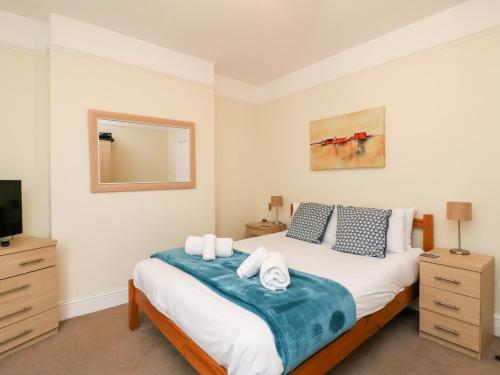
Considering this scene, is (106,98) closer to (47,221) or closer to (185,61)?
(185,61)

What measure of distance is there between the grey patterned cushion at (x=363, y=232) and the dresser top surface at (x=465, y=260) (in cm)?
34

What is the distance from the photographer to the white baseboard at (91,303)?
8.13ft

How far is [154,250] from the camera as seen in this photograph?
3.04 metres

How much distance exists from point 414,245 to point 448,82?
4.98ft

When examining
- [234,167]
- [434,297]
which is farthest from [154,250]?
[434,297]

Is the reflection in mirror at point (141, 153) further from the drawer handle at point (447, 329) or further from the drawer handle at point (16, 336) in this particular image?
the drawer handle at point (447, 329)

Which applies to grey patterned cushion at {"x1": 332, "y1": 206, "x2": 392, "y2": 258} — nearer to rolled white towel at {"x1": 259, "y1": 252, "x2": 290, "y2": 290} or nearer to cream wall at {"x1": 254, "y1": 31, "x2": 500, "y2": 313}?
cream wall at {"x1": 254, "y1": 31, "x2": 500, "y2": 313}

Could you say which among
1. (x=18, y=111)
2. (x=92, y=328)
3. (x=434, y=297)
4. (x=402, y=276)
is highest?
(x=18, y=111)

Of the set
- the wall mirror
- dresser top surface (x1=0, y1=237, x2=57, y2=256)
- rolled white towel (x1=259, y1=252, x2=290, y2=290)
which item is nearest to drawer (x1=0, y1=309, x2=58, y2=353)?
dresser top surface (x1=0, y1=237, x2=57, y2=256)

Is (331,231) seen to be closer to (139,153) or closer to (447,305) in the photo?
(447,305)

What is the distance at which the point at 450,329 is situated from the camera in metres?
1.98

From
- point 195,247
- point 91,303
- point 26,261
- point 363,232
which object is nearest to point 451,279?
point 363,232

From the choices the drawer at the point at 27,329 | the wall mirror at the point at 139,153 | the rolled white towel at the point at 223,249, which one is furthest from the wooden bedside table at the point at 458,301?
the drawer at the point at 27,329

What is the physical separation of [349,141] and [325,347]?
7.24 ft
